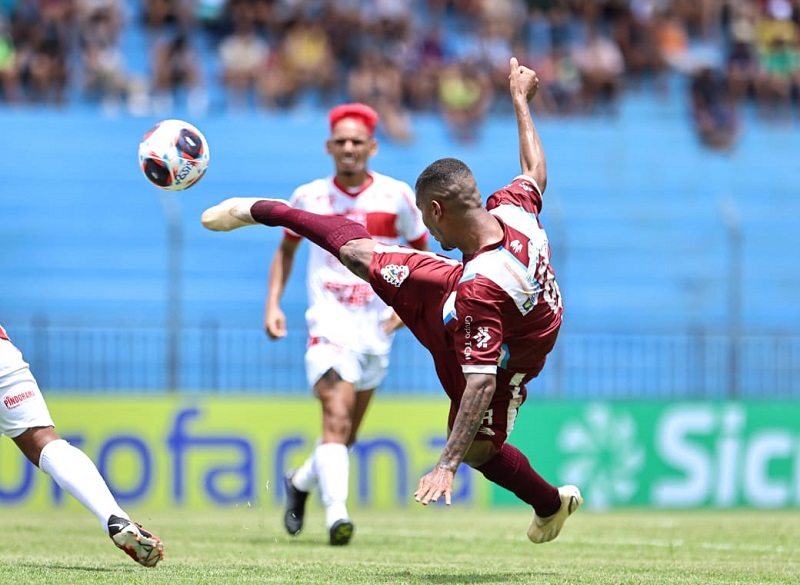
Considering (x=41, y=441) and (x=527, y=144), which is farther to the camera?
(x=527, y=144)

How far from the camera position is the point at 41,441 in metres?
7.63

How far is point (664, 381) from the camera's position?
17672 millimetres

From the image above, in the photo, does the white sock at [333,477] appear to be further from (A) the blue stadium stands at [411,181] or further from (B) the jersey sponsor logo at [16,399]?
(A) the blue stadium stands at [411,181]

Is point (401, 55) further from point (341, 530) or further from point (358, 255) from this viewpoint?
point (358, 255)

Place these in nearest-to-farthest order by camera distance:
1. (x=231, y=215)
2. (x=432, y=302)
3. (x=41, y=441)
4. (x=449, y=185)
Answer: (x=449, y=185), (x=432, y=302), (x=41, y=441), (x=231, y=215)

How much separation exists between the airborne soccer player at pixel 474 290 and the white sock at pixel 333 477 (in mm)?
1861

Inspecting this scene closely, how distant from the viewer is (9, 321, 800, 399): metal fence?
1558cm

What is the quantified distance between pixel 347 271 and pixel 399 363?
6.64 meters

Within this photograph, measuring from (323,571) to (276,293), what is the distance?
312cm

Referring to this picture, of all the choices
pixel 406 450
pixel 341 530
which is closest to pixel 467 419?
pixel 341 530

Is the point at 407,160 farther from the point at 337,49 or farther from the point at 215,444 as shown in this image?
the point at 215,444

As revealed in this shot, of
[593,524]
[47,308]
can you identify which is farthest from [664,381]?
[47,308]

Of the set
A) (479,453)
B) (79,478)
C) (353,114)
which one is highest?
(353,114)

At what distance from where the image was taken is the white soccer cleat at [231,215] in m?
7.84
